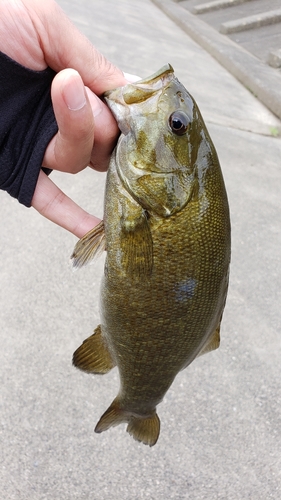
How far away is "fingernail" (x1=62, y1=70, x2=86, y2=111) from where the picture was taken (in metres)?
1.07

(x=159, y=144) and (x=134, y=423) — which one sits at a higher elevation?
(x=159, y=144)

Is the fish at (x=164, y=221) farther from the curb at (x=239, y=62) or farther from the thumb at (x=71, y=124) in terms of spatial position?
the curb at (x=239, y=62)

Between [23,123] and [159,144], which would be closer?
[159,144]

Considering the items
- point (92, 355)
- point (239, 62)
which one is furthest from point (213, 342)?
point (239, 62)

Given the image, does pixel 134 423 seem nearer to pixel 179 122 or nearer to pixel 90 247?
pixel 90 247

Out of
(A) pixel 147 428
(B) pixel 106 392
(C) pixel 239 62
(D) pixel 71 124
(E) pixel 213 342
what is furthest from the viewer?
(C) pixel 239 62

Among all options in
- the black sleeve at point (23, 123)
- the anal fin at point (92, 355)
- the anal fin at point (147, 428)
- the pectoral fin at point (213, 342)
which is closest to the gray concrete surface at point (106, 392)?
the anal fin at point (147, 428)

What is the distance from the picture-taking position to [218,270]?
4.23 ft

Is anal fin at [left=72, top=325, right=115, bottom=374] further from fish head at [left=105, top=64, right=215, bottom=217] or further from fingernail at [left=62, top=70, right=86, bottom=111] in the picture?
fingernail at [left=62, top=70, right=86, bottom=111]

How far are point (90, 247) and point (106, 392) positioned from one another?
1.30 meters

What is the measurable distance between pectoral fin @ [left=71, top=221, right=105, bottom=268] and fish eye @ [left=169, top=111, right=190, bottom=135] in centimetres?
37

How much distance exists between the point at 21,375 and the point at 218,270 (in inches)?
60.6

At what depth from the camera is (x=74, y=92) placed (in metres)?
1.09

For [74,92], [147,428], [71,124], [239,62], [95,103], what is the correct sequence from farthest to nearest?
[239,62], [147,428], [95,103], [71,124], [74,92]
